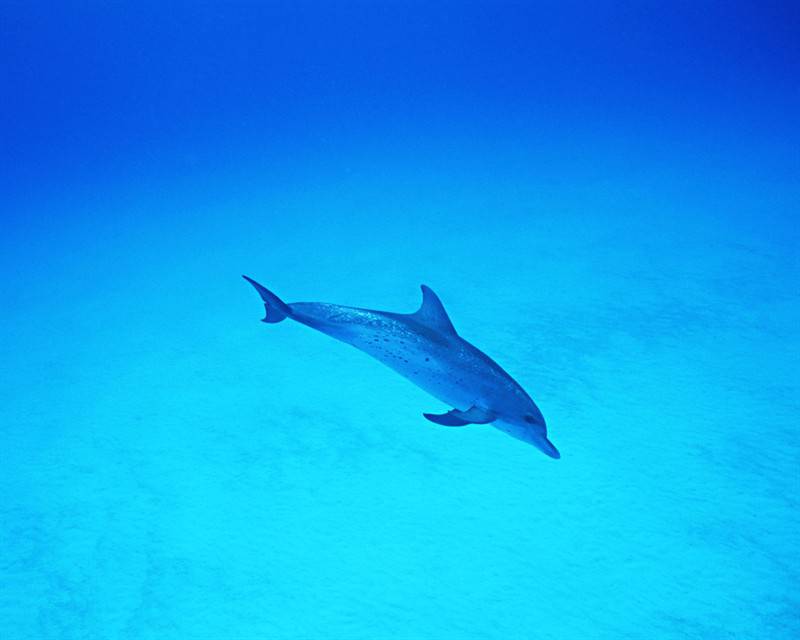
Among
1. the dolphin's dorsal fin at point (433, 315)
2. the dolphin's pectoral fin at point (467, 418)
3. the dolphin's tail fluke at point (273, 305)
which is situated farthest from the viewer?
the dolphin's tail fluke at point (273, 305)

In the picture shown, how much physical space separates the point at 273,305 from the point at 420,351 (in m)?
1.42

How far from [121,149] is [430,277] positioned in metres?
30.8

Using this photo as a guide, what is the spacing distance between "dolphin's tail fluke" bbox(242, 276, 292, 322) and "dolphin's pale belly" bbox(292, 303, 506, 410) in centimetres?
21

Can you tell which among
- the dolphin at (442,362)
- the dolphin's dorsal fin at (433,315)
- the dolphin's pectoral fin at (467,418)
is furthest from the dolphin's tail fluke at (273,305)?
the dolphin's pectoral fin at (467,418)

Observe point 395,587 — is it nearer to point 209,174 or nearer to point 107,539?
point 107,539

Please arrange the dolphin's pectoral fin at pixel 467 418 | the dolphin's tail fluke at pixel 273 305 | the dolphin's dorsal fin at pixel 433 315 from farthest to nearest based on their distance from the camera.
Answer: the dolphin's tail fluke at pixel 273 305, the dolphin's dorsal fin at pixel 433 315, the dolphin's pectoral fin at pixel 467 418

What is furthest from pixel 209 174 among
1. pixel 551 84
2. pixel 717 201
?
pixel 551 84

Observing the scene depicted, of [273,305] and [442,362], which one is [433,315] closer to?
[442,362]

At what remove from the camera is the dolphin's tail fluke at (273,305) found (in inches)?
167

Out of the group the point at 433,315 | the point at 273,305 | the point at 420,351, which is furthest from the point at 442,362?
the point at 273,305

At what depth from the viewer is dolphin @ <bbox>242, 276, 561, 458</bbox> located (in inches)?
141

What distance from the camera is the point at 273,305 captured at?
14.3 ft

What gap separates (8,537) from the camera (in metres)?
4.33

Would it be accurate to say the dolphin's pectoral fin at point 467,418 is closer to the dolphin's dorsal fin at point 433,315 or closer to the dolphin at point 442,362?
the dolphin at point 442,362
